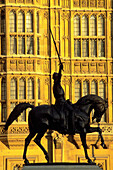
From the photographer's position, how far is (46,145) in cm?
5031

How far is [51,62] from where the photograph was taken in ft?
167

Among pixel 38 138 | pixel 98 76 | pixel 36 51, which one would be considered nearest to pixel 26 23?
pixel 36 51

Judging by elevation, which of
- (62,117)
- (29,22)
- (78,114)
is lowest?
(62,117)

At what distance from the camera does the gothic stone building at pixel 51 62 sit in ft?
164

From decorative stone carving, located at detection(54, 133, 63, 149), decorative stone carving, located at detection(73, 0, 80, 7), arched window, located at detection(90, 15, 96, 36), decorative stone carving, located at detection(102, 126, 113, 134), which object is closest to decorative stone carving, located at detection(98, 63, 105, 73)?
arched window, located at detection(90, 15, 96, 36)

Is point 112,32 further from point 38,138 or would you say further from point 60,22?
point 38,138

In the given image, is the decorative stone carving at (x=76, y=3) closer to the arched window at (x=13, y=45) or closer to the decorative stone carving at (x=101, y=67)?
the decorative stone carving at (x=101, y=67)

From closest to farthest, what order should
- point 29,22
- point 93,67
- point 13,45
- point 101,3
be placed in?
point 13,45 → point 29,22 → point 93,67 → point 101,3

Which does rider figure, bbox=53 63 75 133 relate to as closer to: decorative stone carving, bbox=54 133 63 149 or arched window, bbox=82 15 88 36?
decorative stone carving, bbox=54 133 63 149

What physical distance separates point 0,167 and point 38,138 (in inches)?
572

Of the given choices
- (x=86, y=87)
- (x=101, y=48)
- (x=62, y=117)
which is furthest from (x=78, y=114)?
(x=101, y=48)

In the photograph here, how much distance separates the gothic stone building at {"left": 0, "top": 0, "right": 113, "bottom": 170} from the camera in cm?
5006

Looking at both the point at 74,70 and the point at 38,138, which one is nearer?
the point at 38,138

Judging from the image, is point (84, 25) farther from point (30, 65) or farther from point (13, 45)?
point (13, 45)
